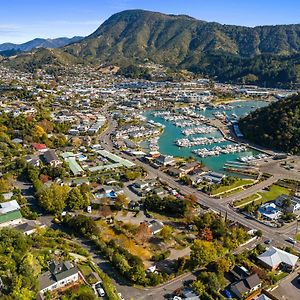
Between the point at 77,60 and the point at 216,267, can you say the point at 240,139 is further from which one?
the point at 77,60

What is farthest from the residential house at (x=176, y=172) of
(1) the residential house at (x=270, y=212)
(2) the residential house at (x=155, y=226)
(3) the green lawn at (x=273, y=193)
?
(2) the residential house at (x=155, y=226)

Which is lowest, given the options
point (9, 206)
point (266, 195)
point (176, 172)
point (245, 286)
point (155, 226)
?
point (245, 286)

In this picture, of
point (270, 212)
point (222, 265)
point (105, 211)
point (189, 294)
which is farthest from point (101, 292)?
point (270, 212)

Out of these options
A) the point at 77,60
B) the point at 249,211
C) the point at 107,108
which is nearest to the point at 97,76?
the point at 77,60

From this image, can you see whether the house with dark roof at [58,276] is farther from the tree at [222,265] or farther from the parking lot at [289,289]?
the parking lot at [289,289]

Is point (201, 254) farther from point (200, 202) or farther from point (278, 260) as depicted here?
point (200, 202)

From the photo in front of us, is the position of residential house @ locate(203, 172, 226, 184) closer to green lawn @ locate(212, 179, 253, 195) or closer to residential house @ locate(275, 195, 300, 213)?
green lawn @ locate(212, 179, 253, 195)
